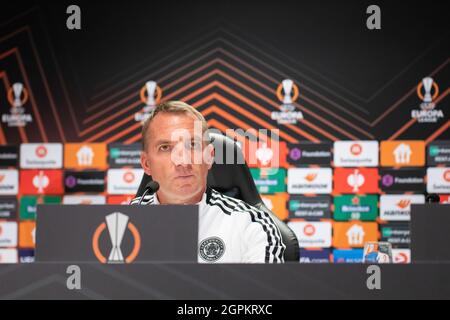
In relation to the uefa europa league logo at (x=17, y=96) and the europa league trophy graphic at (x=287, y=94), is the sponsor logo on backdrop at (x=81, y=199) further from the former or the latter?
the europa league trophy graphic at (x=287, y=94)

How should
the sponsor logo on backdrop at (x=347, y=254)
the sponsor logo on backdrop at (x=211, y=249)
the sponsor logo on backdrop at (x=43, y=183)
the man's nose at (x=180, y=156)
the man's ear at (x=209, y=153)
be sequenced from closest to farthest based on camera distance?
the sponsor logo on backdrop at (x=211, y=249), the man's nose at (x=180, y=156), the man's ear at (x=209, y=153), the sponsor logo on backdrop at (x=347, y=254), the sponsor logo on backdrop at (x=43, y=183)

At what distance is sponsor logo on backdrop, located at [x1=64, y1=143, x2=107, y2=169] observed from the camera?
16.0ft

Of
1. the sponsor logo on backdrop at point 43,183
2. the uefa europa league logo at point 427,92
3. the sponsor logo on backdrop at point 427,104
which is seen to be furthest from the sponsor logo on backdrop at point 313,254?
the sponsor logo on backdrop at point 43,183

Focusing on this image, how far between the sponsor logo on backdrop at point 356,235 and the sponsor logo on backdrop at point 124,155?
171 centimetres

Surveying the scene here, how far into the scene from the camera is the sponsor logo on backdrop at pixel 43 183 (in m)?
4.90

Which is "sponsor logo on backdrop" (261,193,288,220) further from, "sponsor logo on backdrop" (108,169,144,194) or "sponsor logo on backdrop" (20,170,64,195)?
"sponsor logo on backdrop" (20,170,64,195)

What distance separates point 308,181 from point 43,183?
6.96 feet

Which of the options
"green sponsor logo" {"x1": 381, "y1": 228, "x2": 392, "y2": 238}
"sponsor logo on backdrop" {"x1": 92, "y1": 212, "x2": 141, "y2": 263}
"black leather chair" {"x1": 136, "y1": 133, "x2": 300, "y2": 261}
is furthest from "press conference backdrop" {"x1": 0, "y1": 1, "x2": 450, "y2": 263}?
"sponsor logo on backdrop" {"x1": 92, "y1": 212, "x2": 141, "y2": 263}

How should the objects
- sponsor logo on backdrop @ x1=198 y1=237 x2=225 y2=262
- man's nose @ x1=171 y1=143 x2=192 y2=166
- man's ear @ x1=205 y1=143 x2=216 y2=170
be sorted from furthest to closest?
A: man's ear @ x1=205 y1=143 x2=216 y2=170, man's nose @ x1=171 y1=143 x2=192 y2=166, sponsor logo on backdrop @ x1=198 y1=237 x2=225 y2=262

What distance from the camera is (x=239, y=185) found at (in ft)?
8.41

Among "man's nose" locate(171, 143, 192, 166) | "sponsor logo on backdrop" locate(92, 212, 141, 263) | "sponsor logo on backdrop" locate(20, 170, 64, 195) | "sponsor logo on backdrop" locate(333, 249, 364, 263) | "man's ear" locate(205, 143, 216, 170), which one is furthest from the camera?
"sponsor logo on backdrop" locate(20, 170, 64, 195)
